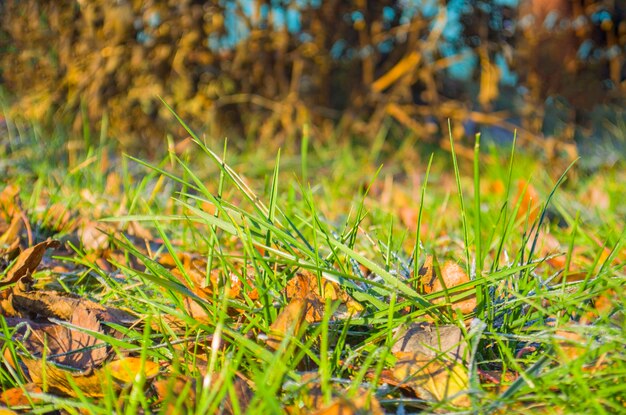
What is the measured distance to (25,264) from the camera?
139 centimetres

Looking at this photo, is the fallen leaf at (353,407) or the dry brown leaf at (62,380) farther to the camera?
the dry brown leaf at (62,380)

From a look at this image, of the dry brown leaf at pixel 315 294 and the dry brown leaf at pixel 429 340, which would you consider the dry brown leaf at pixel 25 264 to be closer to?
the dry brown leaf at pixel 315 294

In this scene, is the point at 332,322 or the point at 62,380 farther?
→ the point at 332,322

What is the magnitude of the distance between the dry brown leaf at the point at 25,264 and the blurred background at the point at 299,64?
2.37 meters

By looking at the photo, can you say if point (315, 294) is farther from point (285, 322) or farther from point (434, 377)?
point (434, 377)

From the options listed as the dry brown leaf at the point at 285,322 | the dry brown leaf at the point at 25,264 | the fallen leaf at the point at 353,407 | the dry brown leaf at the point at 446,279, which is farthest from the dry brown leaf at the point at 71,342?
the dry brown leaf at the point at 446,279

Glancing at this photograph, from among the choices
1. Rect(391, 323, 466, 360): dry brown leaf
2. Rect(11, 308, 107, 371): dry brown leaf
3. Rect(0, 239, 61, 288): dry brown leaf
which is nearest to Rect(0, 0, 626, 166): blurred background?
Rect(0, 239, 61, 288): dry brown leaf

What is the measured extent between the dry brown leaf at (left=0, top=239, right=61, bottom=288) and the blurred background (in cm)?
237

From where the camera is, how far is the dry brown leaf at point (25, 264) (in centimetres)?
137

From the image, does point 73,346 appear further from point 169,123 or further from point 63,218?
point 169,123

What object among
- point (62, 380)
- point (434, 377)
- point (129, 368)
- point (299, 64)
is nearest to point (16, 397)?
point (62, 380)

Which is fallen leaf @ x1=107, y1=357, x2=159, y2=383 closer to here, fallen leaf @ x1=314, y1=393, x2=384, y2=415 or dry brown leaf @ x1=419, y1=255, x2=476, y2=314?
fallen leaf @ x1=314, y1=393, x2=384, y2=415

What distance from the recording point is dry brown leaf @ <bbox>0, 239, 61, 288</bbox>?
1374 millimetres

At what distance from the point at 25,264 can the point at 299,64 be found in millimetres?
2802
